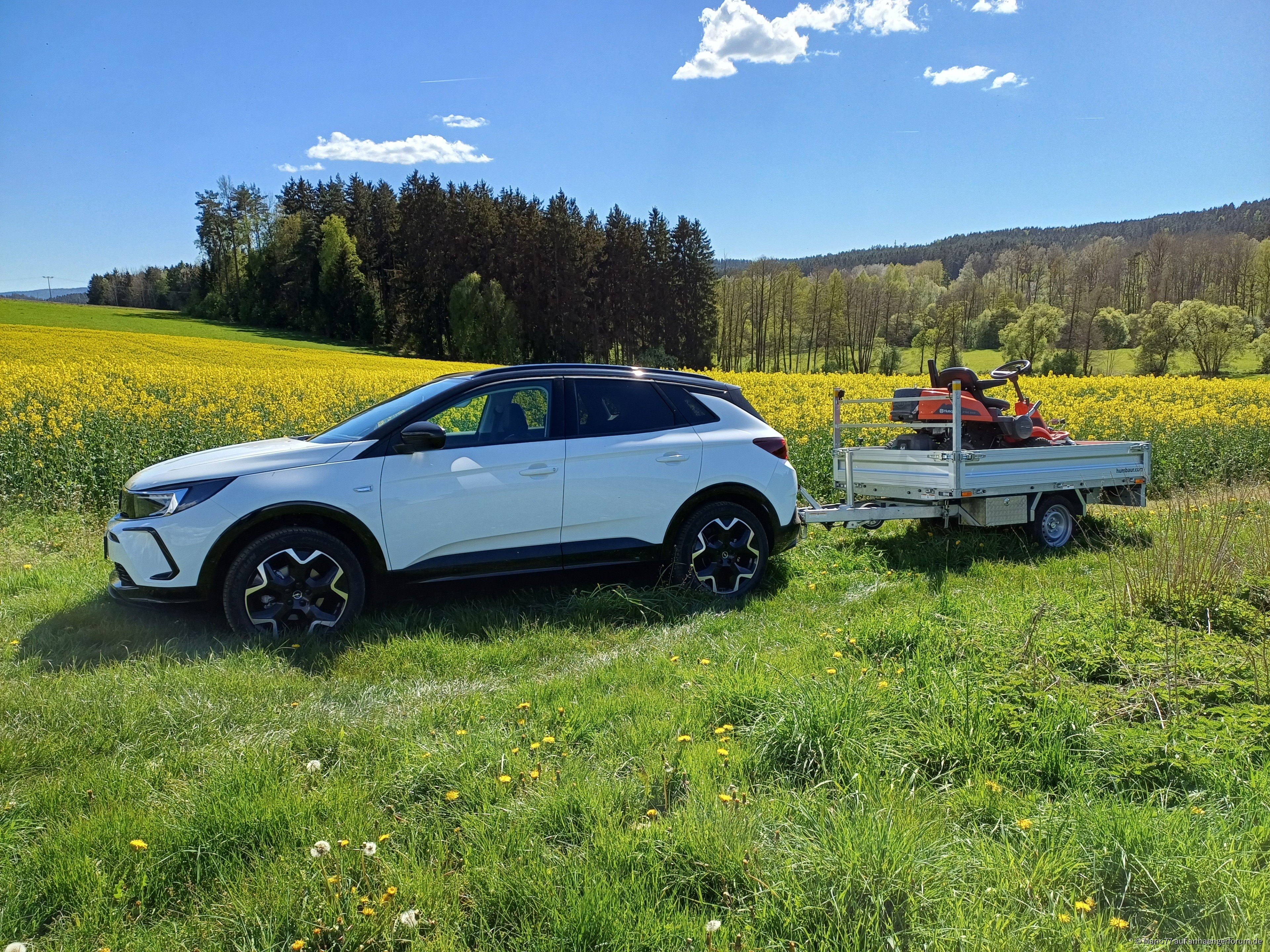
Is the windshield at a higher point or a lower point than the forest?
lower

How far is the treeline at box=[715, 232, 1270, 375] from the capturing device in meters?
70.6

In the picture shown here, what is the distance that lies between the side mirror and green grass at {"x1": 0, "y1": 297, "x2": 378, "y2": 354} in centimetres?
4825

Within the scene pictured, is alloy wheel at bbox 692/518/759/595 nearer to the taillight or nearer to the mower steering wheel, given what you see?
the taillight

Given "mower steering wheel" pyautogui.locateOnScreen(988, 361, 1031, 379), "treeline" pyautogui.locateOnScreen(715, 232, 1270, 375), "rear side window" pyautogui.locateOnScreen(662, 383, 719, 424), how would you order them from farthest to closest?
"treeline" pyautogui.locateOnScreen(715, 232, 1270, 375)
"mower steering wheel" pyautogui.locateOnScreen(988, 361, 1031, 379)
"rear side window" pyautogui.locateOnScreen(662, 383, 719, 424)

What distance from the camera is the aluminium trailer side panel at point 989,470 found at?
292 inches

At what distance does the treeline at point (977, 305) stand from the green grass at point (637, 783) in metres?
64.4

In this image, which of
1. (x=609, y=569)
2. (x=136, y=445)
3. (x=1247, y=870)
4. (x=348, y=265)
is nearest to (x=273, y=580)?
(x=609, y=569)

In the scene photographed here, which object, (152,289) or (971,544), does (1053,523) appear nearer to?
(971,544)

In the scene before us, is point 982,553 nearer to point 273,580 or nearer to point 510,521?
point 510,521

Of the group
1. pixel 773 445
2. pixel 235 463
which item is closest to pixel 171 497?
pixel 235 463

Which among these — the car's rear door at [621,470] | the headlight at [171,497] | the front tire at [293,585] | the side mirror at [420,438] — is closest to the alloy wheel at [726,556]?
the car's rear door at [621,470]

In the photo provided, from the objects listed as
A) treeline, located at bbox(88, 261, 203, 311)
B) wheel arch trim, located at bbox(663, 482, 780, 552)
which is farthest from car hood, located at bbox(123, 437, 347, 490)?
treeline, located at bbox(88, 261, 203, 311)

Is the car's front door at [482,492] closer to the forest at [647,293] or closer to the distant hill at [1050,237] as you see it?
the forest at [647,293]

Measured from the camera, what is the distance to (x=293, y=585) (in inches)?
194
